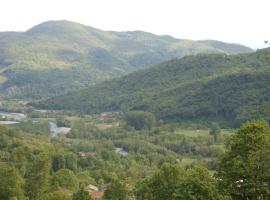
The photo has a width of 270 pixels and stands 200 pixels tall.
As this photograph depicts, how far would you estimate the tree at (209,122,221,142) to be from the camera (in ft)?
573

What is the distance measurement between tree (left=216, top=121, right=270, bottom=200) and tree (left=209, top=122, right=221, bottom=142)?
130m

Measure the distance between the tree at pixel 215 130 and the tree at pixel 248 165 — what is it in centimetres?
13020

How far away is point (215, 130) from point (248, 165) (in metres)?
144

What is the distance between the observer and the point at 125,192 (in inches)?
2518

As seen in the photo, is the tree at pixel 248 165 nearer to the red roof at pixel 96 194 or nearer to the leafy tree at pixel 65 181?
the red roof at pixel 96 194

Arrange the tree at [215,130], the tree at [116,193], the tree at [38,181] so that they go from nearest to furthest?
the tree at [116,193]
the tree at [38,181]
the tree at [215,130]

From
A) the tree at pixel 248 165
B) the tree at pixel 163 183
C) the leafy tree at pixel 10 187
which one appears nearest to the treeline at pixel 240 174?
the tree at pixel 248 165

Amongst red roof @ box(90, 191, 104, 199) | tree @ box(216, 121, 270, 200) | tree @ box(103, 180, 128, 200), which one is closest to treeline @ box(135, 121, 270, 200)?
tree @ box(216, 121, 270, 200)

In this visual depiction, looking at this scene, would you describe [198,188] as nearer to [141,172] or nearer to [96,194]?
[96,194]

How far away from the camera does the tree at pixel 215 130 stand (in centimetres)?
17452

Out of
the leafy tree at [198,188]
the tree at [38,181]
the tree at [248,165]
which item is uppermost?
the tree at [248,165]

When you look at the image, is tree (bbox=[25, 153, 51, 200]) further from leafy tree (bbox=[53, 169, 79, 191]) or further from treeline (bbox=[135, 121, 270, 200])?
treeline (bbox=[135, 121, 270, 200])

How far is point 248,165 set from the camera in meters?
39.8

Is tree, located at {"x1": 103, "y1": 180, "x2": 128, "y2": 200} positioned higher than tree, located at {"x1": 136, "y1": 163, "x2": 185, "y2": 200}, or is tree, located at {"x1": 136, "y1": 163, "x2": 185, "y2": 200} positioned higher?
tree, located at {"x1": 136, "y1": 163, "x2": 185, "y2": 200}
